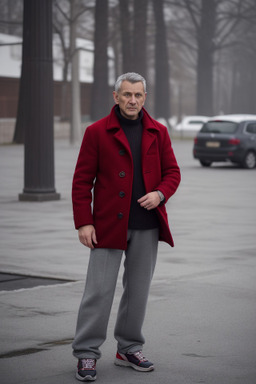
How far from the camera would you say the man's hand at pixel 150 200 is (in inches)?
193

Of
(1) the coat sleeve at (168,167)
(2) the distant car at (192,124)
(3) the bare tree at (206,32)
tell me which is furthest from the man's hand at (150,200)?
(2) the distant car at (192,124)

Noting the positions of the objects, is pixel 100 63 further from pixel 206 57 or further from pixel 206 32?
pixel 206 57

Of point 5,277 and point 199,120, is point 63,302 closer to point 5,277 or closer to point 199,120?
point 5,277

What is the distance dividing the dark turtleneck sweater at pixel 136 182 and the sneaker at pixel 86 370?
775 mm

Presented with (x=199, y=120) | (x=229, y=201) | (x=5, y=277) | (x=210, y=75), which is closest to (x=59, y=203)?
(x=229, y=201)

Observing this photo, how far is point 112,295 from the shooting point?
16.4ft

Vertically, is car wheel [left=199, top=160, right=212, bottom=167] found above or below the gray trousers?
below

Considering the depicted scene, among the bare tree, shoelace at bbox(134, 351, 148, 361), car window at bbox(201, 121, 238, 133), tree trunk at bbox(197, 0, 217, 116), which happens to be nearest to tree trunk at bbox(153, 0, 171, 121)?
→ the bare tree

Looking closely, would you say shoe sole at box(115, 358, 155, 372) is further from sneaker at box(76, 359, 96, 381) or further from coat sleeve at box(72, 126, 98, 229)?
coat sleeve at box(72, 126, 98, 229)

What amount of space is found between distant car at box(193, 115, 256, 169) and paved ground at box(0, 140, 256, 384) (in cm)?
1137

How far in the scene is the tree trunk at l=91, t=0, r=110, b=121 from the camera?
1825 inches

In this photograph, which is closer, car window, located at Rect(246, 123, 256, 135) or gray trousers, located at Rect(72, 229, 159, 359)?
gray trousers, located at Rect(72, 229, 159, 359)

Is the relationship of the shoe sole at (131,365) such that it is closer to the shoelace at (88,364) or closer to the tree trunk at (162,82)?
the shoelace at (88,364)

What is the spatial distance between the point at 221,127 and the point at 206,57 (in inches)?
1378
